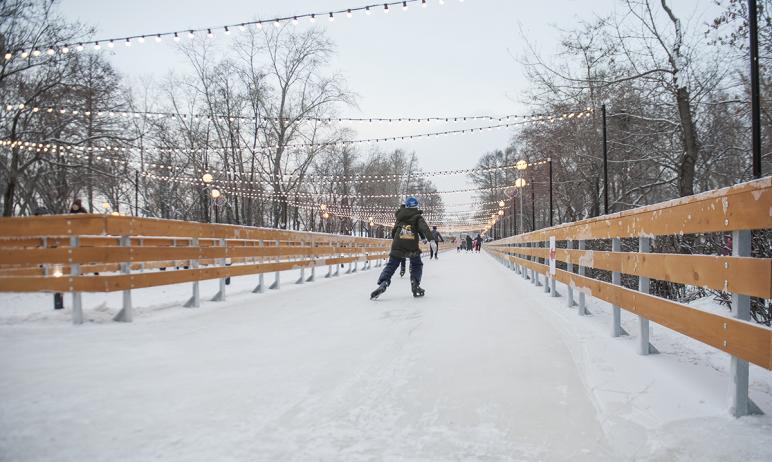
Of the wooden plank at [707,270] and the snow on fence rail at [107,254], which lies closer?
the wooden plank at [707,270]

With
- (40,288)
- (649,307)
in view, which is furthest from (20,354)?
(649,307)

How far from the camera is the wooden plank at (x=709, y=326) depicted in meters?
2.11

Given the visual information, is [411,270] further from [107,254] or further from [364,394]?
[364,394]

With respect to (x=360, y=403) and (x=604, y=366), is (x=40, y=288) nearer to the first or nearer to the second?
(x=360, y=403)

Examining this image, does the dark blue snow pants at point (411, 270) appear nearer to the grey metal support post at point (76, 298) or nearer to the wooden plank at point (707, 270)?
the wooden plank at point (707, 270)

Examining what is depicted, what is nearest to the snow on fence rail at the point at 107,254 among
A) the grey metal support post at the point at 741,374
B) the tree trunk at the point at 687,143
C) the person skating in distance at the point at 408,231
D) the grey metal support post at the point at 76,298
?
the grey metal support post at the point at 76,298

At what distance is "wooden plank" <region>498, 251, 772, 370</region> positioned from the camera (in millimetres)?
2107

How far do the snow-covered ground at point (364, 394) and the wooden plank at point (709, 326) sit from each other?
33 cm

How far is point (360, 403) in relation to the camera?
261cm

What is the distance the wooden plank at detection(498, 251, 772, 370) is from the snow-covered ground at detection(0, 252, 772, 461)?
332 mm

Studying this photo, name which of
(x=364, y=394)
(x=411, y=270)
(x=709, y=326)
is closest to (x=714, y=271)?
(x=709, y=326)

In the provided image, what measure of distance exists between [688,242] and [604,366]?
639 centimetres

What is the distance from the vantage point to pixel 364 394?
2764mm

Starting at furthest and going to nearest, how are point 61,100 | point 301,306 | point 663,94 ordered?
point 61,100 < point 663,94 < point 301,306
